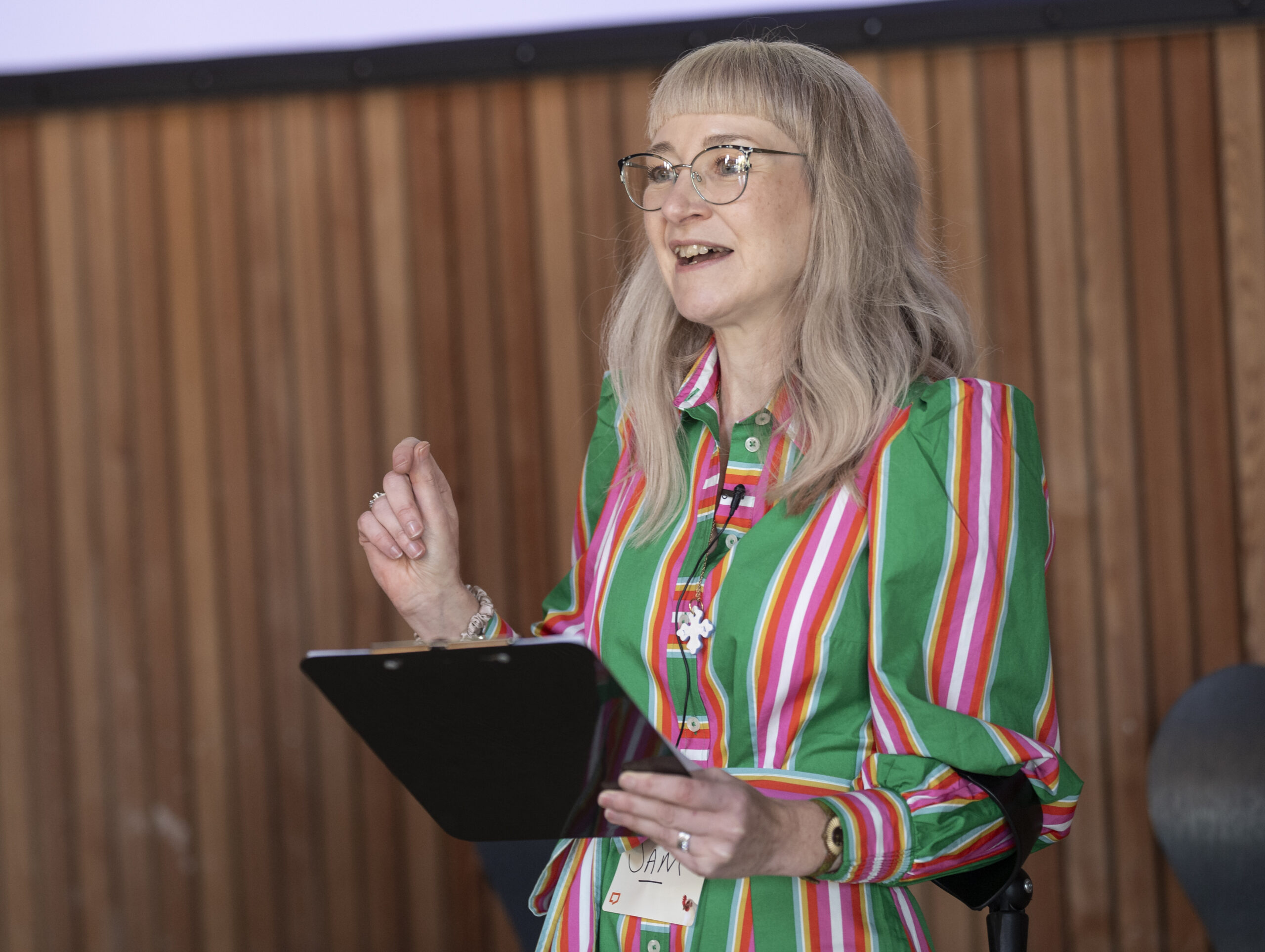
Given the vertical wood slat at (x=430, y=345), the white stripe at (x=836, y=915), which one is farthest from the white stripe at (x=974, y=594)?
the vertical wood slat at (x=430, y=345)

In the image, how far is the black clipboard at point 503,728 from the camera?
126 centimetres

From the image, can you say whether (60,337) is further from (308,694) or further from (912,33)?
(912,33)

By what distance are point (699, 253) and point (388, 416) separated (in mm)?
2264

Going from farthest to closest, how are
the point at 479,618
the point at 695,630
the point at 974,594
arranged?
the point at 479,618 < the point at 695,630 < the point at 974,594

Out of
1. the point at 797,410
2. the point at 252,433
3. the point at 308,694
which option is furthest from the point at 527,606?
the point at 797,410

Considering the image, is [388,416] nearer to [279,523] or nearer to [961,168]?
[279,523]

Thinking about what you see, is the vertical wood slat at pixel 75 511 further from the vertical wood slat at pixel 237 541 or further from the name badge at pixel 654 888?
the name badge at pixel 654 888

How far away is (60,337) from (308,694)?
1402 millimetres

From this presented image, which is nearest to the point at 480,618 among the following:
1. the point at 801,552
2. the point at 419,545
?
the point at 419,545

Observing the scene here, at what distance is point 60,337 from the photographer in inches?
155

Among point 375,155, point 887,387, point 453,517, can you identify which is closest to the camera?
point 887,387

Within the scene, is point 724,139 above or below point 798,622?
above

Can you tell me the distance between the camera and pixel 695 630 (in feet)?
5.20

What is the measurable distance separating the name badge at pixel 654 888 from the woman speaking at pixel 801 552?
0.06ft
